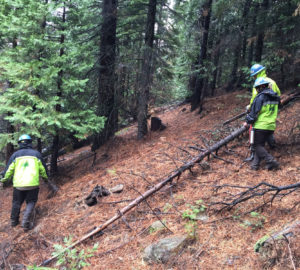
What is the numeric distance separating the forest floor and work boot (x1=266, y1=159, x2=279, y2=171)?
0.11m

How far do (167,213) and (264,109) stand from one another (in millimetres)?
3119

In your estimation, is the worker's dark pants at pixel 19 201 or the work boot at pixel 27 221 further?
the worker's dark pants at pixel 19 201

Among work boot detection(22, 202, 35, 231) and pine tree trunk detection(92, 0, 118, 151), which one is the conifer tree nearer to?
pine tree trunk detection(92, 0, 118, 151)

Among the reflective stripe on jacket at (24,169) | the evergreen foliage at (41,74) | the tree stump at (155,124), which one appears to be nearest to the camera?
the reflective stripe on jacket at (24,169)

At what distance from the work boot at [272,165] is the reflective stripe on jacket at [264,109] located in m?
0.76

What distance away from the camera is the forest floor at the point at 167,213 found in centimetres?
345

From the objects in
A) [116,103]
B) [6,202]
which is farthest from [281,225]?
[6,202]

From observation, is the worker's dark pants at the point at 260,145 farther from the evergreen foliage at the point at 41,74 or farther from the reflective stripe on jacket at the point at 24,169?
the reflective stripe on jacket at the point at 24,169

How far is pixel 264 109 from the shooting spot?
5.15 m

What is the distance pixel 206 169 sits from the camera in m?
5.84

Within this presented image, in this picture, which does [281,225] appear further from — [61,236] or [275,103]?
[61,236]

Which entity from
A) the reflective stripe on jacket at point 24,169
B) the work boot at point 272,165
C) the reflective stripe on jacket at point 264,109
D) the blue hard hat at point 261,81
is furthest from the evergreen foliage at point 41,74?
the work boot at point 272,165

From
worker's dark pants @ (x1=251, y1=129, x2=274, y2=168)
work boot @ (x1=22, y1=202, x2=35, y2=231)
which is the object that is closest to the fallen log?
worker's dark pants @ (x1=251, y1=129, x2=274, y2=168)

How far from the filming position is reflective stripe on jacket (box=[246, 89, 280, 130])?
16.8ft
